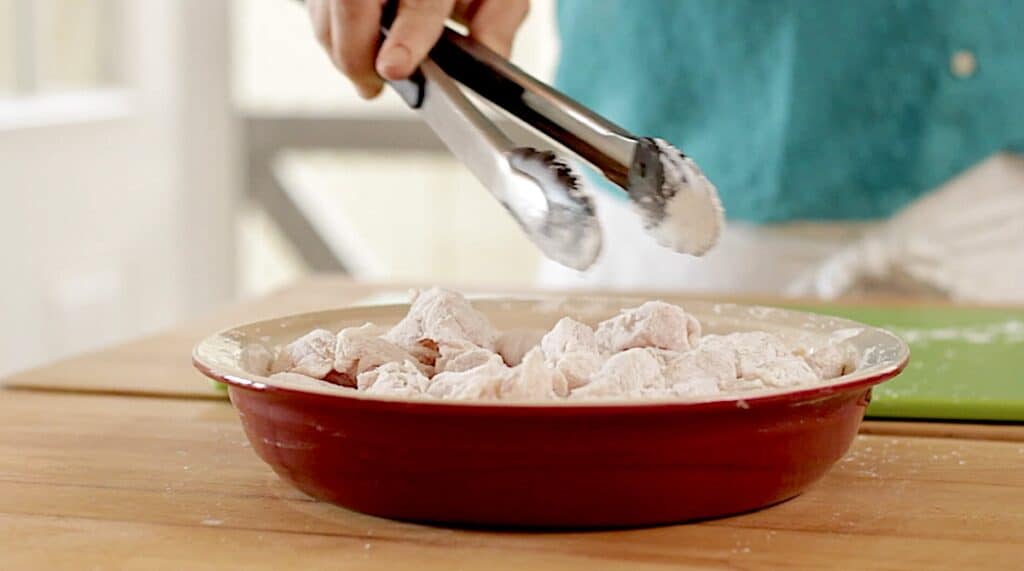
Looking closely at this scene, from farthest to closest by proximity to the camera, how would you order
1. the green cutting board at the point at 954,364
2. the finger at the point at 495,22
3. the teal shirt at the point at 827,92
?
the teal shirt at the point at 827,92 < the finger at the point at 495,22 < the green cutting board at the point at 954,364

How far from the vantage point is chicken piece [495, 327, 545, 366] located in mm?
856

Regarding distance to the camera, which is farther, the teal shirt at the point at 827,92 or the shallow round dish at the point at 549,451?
the teal shirt at the point at 827,92

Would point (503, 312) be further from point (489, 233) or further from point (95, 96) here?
point (489, 233)

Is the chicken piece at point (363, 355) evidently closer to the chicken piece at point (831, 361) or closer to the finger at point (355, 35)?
the chicken piece at point (831, 361)

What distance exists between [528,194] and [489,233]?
2.48 m

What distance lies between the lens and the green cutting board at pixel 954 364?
0.99m

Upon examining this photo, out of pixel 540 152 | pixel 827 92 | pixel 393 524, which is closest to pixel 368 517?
pixel 393 524

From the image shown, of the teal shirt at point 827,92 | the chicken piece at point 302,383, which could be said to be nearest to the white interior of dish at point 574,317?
the chicken piece at point 302,383

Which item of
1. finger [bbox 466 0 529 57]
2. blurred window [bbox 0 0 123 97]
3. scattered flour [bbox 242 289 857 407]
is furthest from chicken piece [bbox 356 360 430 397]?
blurred window [bbox 0 0 123 97]

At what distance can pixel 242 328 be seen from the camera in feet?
2.82

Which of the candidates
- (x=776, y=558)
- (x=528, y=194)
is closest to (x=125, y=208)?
(x=528, y=194)

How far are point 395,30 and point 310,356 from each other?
0.31 m

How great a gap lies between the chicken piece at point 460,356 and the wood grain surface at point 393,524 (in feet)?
0.35

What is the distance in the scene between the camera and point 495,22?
127 centimetres
